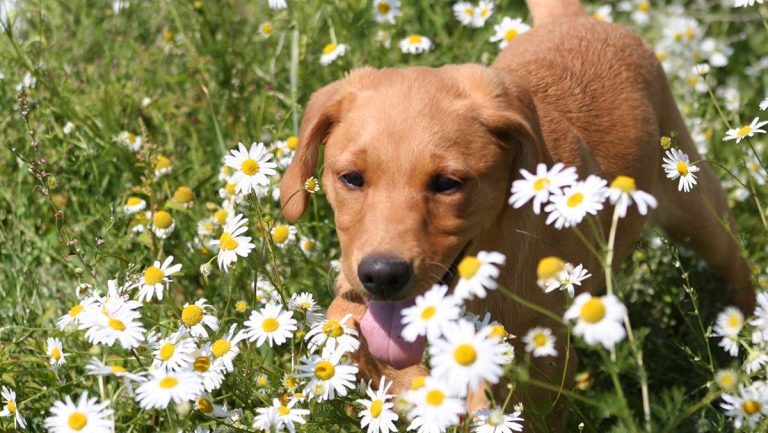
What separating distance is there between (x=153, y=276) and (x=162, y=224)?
83 centimetres

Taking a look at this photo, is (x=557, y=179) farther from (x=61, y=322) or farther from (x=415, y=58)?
(x=415, y=58)

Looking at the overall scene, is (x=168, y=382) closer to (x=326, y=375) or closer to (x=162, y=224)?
(x=326, y=375)

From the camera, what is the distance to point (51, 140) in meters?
4.62

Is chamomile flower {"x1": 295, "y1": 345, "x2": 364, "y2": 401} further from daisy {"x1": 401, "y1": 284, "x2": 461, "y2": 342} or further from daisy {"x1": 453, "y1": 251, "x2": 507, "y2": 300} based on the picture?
daisy {"x1": 453, "y1": 251, "x2": 507, "y2": 300}

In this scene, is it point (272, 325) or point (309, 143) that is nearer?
point (272, 325)

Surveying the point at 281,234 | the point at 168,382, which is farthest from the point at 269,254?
the point at 168,382

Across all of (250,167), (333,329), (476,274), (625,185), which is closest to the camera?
(476,274)

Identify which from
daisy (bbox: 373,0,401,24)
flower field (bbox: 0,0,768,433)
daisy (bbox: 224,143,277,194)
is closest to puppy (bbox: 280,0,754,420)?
flower field (bbox: 0,0,768,433)

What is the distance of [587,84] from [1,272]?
9.06 feet

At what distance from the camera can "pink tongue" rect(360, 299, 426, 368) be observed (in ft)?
10.8

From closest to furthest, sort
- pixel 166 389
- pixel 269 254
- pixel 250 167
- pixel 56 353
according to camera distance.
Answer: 1. pixel 166 389
2. pixel 56 353
3. pixel 250 167
4. pixel 269 254

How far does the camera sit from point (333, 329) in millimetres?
2918

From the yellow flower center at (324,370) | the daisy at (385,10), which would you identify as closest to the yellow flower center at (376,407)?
the yellow flower center at (324,370)

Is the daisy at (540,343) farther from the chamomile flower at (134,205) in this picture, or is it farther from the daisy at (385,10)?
the daisy at (385,10)
